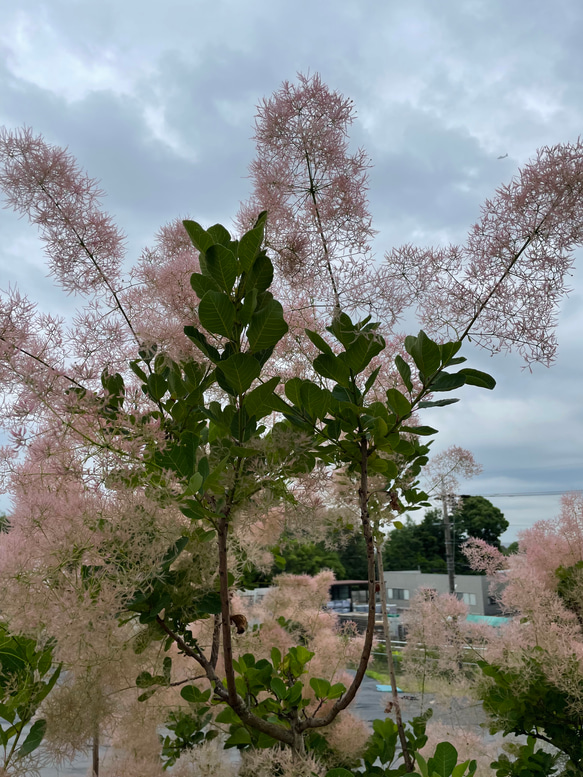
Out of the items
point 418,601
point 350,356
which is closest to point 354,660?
point 418,601

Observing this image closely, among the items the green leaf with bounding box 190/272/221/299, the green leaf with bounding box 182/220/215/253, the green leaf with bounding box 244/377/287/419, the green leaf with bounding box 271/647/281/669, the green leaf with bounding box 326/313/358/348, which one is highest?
the green leaf with bounding box 182/220/215/253

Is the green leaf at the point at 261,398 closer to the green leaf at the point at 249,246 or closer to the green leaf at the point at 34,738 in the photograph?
the green leaf at the point at 249,246

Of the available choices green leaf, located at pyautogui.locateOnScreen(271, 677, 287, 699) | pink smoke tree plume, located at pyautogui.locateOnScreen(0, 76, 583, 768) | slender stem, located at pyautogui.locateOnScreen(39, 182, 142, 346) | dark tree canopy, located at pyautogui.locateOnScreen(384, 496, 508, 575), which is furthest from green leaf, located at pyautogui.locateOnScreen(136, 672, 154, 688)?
dark tree canopy, located at pyautogui.locateOnScreen(384, 496, 508, 575)

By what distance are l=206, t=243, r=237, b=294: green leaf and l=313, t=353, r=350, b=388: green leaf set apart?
12cm

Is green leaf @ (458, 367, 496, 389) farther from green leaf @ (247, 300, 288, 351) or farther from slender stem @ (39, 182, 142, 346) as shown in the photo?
slender stem @ (39, 182, 142, 346)

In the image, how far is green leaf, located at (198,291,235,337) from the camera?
432 millimetres

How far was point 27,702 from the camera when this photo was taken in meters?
0.47

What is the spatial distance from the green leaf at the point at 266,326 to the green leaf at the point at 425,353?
0.13 meters

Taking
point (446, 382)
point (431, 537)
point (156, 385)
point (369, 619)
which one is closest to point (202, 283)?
point (156, 385)

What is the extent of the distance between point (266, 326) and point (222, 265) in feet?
0.20

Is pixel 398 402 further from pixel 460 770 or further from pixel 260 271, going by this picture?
pixel 460 770

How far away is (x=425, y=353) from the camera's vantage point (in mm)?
510

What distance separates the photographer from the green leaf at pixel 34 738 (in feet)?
1.58

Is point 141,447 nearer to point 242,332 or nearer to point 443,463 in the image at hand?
point 242,332
